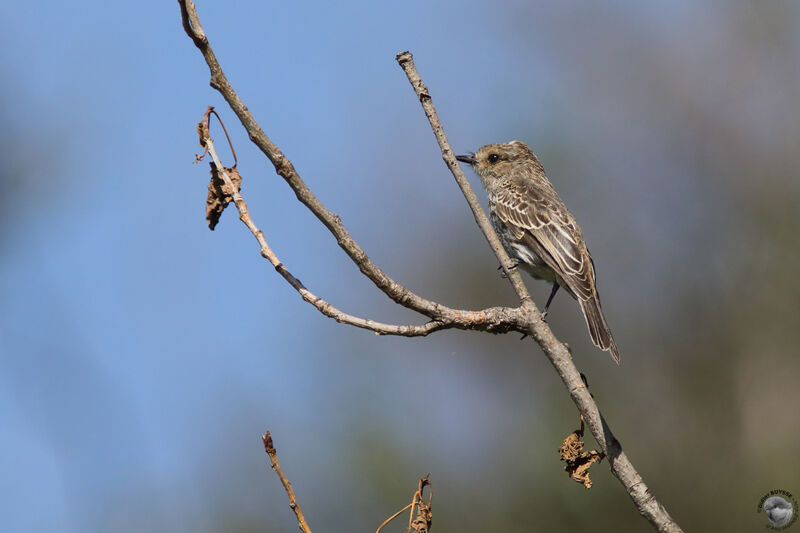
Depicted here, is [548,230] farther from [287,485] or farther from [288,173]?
[287,485]

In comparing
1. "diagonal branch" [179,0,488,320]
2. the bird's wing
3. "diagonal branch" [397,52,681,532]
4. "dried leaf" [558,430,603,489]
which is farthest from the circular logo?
"diagonal branch" [179,0,488,320]

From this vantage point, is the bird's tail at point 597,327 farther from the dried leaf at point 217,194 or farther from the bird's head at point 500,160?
the dried leaf at point 217,194

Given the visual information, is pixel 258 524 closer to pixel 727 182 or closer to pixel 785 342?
pixel 785 342

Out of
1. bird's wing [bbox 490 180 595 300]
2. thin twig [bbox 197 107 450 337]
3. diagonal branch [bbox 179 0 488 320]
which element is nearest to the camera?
diagonal branch [bbox 179 0 488 320]

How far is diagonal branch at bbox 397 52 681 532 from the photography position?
9.69 ft

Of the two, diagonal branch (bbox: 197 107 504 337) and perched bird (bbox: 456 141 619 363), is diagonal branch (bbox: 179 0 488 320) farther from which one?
perched bird (bbox: 456 141 619 363)

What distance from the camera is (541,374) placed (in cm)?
967

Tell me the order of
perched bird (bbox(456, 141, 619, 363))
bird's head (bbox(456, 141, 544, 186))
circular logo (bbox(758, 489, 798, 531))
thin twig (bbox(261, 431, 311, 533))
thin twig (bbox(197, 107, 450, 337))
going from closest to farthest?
thin twig (bbox(261, 431, 311, 533)) < thin twig (bbox(197, 107, 450, 337)) < circular logo (bbox(758, 489, 798, 531)) < perched bird (bbox(456, 141, 619, 363)) < bird's head (bbox(456, 141, 544, 186))

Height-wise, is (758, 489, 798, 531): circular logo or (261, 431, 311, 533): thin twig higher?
(261, 431, 311, 533): thin twig

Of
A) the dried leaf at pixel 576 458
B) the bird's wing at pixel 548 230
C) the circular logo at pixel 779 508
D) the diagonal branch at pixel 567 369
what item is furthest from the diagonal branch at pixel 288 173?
the circular logo at pixel 779 508

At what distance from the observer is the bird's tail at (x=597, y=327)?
6000 mm

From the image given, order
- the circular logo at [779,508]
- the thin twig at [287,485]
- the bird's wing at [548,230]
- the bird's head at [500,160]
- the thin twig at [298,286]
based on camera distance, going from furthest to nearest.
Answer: the bird's head at [500,160]
the bird's wing at [548,230]
the circular logo at [779,508]
the thin twig at [298,286]
the thin twig at [287,485]

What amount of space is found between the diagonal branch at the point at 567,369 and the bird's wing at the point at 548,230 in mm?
2792

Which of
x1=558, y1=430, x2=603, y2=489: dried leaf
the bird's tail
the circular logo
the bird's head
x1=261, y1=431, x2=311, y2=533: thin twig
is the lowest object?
the circular logo
